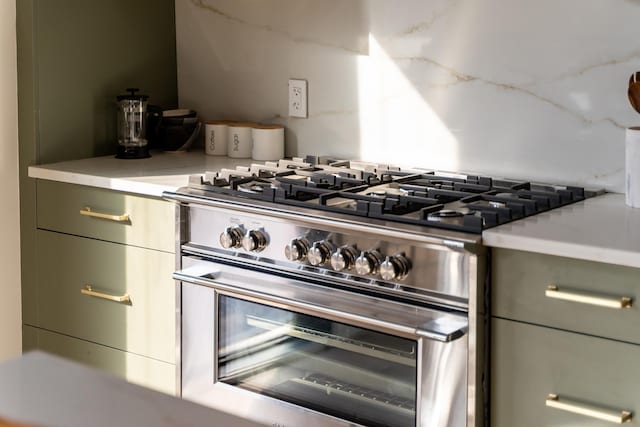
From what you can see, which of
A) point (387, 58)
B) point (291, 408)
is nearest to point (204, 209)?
point (291, 408)

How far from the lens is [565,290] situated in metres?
2.06

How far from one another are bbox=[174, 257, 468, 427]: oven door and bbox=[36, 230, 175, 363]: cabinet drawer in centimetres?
12

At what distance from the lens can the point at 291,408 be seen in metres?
2.50

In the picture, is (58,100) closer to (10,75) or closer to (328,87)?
(10,75)

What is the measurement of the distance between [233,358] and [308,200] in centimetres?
48

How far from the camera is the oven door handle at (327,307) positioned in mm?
2154

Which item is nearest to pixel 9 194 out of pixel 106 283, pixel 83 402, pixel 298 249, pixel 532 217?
pixel 106 283

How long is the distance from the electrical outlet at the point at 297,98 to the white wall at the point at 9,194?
861 millimetres

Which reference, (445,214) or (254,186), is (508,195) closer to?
A: (445,214)

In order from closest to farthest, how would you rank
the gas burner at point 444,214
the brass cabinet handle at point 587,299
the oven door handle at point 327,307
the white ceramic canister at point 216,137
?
the brass cabinet handle at point 587,299 < the oven door handle at point 327,307 < the gas burner at point 444,214 < the white ceramic canister at point 216,137

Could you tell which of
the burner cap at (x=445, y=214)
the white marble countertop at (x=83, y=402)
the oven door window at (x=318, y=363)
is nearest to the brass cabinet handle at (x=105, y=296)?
the oven door window at (x=318, y=363)

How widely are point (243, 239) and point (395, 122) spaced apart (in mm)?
726

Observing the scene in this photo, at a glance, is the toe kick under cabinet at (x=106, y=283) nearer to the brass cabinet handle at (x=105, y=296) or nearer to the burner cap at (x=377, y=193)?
the brass cabinet handle at (x=105, y=296)

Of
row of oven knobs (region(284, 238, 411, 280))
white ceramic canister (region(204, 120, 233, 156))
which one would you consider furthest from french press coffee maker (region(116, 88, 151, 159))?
row of oven knobs (region(284, 238, 411, 280))
